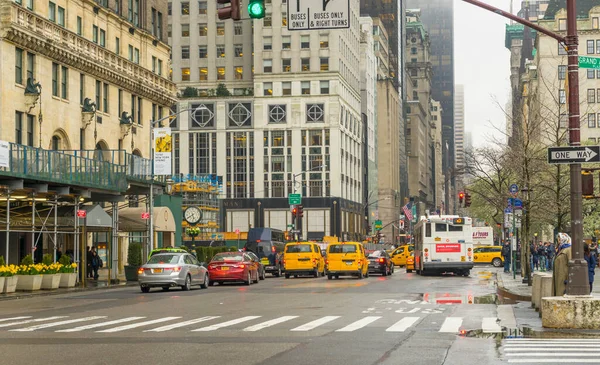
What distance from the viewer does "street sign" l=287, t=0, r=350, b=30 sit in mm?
17203

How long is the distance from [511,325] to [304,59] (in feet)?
333

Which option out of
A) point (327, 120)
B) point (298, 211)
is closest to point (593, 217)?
point (298, 211)

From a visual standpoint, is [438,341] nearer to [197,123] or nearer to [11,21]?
[11,21]

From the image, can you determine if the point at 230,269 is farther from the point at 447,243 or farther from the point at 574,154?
the point at 574,154

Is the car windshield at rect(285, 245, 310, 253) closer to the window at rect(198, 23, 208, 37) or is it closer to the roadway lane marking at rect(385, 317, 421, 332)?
the roadway lane marking at rect(385, 317, 421, 332)

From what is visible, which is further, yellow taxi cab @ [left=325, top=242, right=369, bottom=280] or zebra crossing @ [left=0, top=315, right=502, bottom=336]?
yellow taxi cab @ [left=325, top=242, right=369, bottom=280]

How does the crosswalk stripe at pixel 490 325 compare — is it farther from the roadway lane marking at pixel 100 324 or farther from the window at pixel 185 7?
the window at pixel 185 7

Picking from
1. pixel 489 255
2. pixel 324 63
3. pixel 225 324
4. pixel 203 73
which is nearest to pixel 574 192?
pixel 225 324

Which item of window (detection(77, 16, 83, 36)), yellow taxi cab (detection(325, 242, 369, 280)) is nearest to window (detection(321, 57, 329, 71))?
window (detection(77, 16, 83, 36))

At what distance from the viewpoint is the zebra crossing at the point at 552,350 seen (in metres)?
12.7

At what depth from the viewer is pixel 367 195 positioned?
14450 centimetres

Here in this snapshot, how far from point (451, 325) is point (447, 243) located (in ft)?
103

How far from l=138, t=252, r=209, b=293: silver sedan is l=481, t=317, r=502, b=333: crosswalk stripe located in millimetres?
16752

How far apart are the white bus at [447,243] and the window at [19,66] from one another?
22853 millimetres
